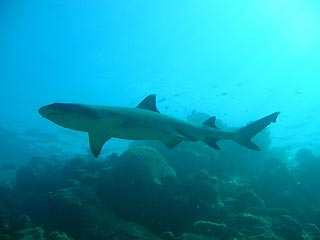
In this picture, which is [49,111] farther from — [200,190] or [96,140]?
[200,190]

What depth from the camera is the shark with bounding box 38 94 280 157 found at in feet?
22.3

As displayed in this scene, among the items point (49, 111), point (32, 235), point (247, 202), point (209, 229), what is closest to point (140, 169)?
point (209, 229)

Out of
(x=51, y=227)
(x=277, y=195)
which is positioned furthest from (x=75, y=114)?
(x=277, y=195)

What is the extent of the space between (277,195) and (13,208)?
1665 cm

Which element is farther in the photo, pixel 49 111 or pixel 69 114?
pixel 69 114

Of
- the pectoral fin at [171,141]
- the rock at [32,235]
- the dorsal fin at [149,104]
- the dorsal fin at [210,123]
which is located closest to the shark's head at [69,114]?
the dorsal fin at [149,104]

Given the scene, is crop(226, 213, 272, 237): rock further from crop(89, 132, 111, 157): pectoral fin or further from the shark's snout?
the shark's snout

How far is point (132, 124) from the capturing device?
7.91 m

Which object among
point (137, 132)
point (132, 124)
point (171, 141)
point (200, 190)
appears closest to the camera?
point (132, 124)

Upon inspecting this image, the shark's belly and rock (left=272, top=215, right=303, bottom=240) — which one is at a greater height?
the shark's belly

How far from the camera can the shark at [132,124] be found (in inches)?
267

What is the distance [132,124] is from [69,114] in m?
1.80

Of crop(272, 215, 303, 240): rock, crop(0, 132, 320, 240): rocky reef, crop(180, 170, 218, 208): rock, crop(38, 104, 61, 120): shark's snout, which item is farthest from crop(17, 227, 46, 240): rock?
crop(272, 215, 303, 240): rock

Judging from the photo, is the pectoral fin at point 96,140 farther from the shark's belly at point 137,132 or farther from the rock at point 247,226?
the rock at point 247,226
